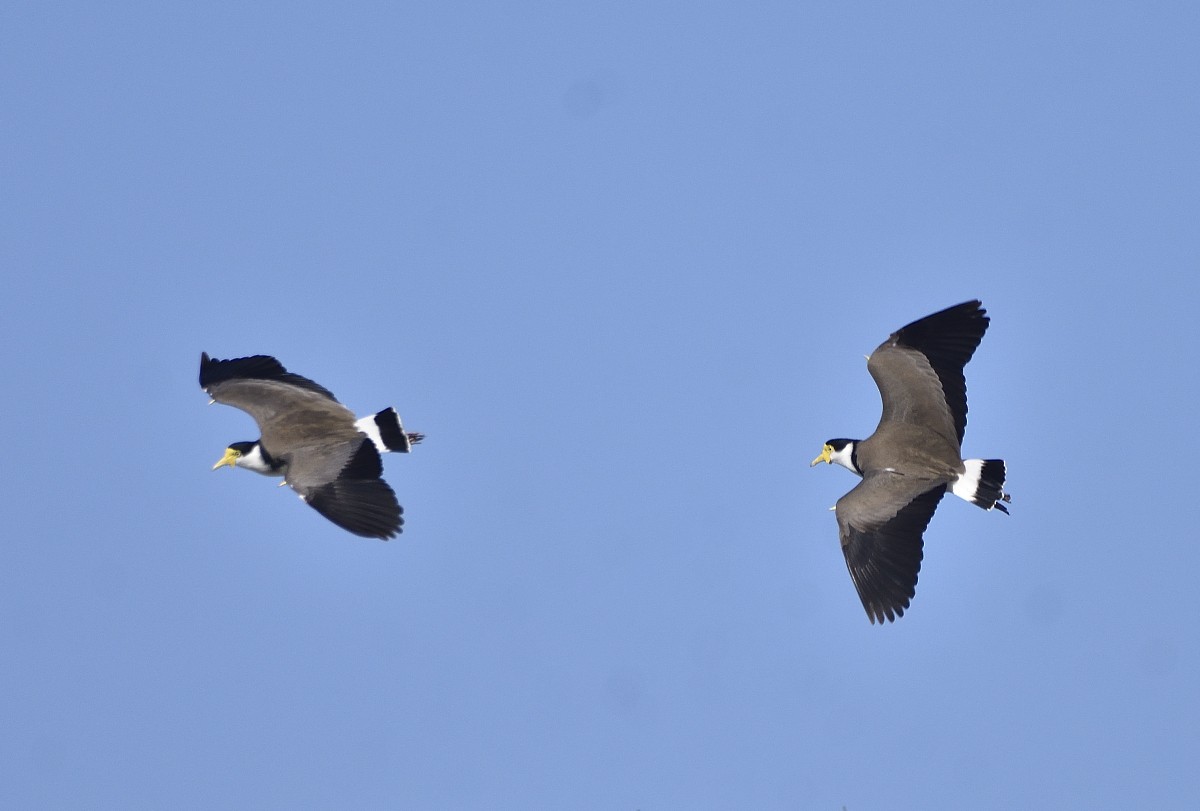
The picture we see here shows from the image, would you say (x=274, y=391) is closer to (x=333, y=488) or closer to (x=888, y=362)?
(x=333, y=488)

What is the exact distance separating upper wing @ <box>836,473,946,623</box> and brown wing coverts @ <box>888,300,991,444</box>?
1142mm

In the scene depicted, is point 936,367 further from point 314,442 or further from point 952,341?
point 314,442

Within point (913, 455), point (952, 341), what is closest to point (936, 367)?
point (952, 341)

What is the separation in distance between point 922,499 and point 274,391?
8.08 metres

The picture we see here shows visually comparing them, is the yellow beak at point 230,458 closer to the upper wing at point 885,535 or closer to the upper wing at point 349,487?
the upper wing at point 349,487

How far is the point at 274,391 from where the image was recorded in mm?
22500

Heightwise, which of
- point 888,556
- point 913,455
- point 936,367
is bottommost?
point 888,556

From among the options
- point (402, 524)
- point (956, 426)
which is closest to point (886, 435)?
point (956, 426)

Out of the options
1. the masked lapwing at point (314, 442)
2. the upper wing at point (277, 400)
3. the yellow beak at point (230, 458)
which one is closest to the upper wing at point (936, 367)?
the masked lapwing at point (314, 442)

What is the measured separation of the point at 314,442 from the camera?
2117 centimetres

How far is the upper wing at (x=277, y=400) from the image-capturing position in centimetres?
2147

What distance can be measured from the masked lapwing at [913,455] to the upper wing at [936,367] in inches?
0.5

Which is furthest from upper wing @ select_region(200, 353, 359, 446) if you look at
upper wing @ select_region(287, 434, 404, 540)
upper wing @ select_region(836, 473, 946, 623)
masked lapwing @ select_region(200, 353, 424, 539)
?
upper wing @ select_region(836, 473, 946, 623)

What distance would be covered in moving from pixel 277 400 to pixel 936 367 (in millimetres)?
8038
